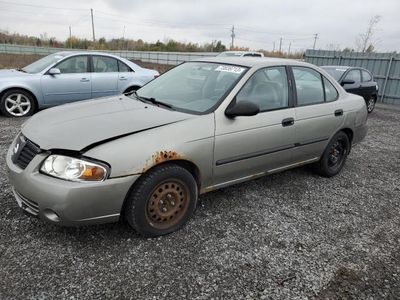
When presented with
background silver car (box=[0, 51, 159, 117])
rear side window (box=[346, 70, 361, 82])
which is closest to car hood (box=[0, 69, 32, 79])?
background silver car (box=[0, 51, 159, 117])

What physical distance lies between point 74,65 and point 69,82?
1.52 feet

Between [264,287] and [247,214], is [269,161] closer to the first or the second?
[247,214]

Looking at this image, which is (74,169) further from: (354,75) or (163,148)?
(354,75)

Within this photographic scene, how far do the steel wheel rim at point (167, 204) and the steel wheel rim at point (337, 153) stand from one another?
8.20 feet

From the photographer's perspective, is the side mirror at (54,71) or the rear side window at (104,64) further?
the rear side window at (104,64)

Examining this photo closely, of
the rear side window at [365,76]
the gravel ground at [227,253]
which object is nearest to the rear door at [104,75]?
the gravel ground at [227,253]

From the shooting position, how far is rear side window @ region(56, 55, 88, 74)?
748cm

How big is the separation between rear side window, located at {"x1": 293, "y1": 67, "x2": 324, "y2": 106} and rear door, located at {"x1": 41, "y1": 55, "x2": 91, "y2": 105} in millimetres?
5160

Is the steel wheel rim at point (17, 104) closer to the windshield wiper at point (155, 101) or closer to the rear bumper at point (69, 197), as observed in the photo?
the windshield wiper at point (155, 101)

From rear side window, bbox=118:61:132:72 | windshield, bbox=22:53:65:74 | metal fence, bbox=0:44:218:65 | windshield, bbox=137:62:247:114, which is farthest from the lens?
metal fence, bbox=0:44:218:65

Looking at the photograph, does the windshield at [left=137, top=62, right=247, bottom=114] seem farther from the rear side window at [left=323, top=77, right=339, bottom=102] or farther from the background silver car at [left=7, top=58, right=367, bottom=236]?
the rear side window at [left=323, top=77, right=339, bottom=102]

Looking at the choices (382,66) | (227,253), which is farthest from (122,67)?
(382,66)

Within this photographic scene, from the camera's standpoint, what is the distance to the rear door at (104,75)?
7.82m

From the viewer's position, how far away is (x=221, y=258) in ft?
9.29
